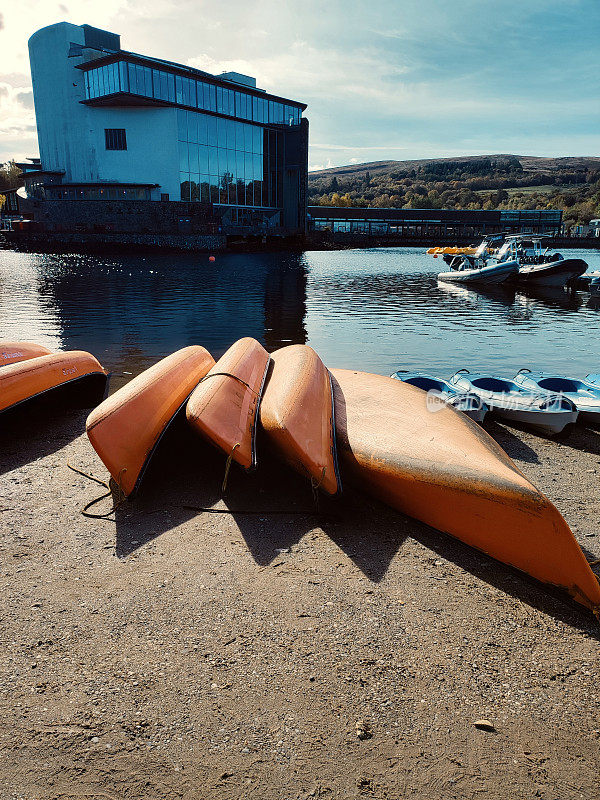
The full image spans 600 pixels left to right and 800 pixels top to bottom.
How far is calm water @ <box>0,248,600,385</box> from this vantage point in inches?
602

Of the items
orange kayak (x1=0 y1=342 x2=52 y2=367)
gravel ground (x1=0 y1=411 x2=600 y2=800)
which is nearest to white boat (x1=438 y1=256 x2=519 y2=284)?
orange kayak (x1=0 y1=342 x2=52 y2=367)

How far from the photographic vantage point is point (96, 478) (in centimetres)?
615

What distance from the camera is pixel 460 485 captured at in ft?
15.3

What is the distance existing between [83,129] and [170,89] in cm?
1306

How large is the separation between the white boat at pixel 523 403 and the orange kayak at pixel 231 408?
12.1ft

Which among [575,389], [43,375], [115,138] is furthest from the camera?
[115,138]

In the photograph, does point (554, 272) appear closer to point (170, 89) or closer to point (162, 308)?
point (162, 308)

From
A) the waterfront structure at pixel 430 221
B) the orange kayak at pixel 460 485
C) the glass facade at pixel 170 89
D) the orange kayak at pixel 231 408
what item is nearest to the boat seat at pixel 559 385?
the orange kayak at pixel 460 485

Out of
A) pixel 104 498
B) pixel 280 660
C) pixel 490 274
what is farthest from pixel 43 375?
pixel 490 274

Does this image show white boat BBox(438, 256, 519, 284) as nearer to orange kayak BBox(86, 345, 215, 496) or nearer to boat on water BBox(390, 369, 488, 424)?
boat on water BBox(390, 369, 488, 424)

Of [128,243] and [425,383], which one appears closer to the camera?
[425,383]

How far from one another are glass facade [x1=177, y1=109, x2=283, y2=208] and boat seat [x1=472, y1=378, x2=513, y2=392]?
198ft

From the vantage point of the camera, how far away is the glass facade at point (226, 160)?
207 feet

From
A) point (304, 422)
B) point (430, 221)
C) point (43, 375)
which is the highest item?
point (430, 221)
